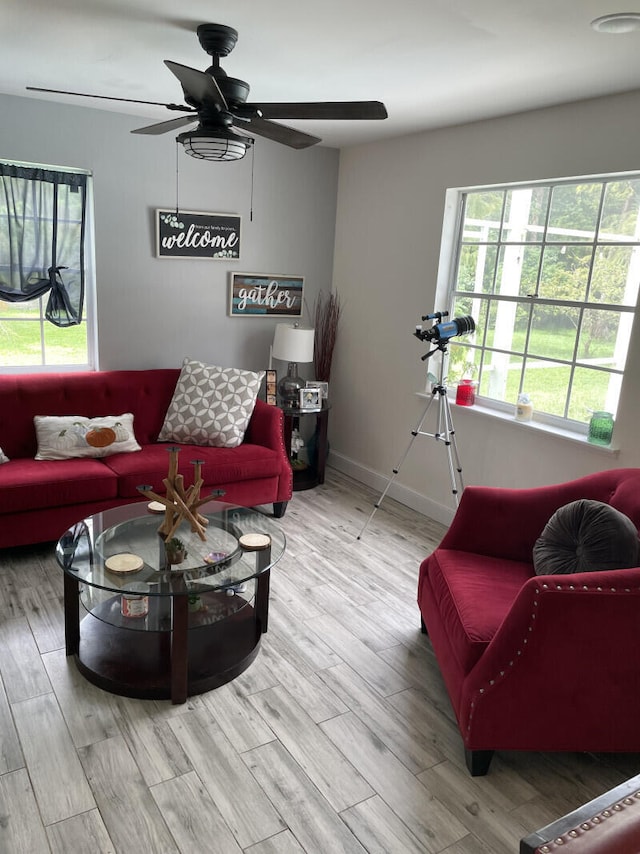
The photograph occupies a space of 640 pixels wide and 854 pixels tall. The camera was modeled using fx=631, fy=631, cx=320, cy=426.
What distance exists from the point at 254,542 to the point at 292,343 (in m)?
2.11

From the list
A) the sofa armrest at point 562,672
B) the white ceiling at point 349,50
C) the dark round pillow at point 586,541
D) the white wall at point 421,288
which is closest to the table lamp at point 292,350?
the white wall at point 421,288

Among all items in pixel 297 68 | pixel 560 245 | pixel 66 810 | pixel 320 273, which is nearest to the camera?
pixel 66 810

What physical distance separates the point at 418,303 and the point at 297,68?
1764 millimetres

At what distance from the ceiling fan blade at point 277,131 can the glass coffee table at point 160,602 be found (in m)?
1.64

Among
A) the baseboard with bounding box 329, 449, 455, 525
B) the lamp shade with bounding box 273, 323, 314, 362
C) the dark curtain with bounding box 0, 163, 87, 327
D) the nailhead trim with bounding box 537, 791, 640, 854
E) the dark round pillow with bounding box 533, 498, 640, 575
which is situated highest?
the dark curtain with bounding box 0, 163, 87, 327

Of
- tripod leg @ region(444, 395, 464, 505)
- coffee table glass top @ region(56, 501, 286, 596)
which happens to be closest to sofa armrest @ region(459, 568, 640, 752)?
coffee table glass top @ region(56, 501, 286, 596)

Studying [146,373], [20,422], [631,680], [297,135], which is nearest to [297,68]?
[297,135]

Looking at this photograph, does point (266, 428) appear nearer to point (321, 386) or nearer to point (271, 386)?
point (271, 386)

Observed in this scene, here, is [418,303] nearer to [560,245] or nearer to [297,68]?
[560,245]

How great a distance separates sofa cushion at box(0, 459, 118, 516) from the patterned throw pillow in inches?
24.6

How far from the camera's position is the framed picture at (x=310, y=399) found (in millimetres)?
4559

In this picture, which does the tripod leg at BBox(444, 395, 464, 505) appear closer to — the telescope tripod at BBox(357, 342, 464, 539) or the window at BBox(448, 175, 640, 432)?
the telescope tripod at BBox(357, 342, 464, 539)

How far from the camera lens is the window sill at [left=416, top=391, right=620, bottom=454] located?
3195 mm

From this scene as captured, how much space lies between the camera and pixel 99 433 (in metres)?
3.55
